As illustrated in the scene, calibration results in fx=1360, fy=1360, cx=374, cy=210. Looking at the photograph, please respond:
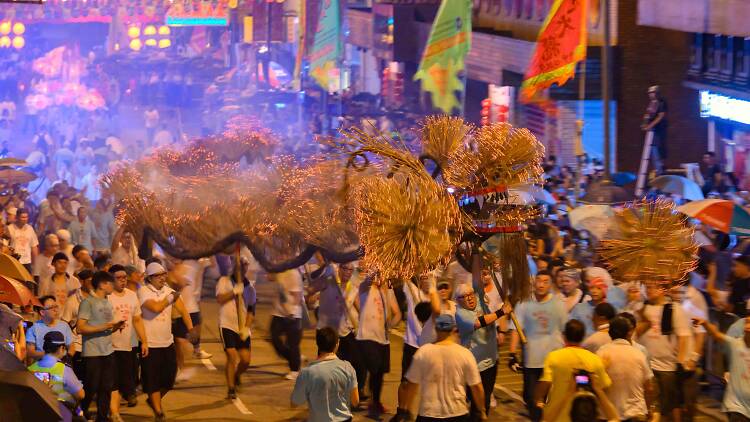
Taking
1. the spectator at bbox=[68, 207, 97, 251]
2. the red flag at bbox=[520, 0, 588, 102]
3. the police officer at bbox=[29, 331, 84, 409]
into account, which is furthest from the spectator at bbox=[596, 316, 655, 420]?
the spectator at bbox=[68, 207, 97, 251]

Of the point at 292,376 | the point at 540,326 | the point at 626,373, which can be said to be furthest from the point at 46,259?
the point at 626,373

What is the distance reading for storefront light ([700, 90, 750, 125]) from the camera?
80.5 ft

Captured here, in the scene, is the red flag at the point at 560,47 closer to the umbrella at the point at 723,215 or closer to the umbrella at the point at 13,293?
the umbrella at the point at 723,215

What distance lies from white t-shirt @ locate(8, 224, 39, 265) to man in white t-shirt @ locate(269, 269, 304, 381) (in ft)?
19.4

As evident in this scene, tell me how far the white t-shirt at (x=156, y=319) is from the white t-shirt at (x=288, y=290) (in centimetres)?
163

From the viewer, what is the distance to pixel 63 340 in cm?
1127

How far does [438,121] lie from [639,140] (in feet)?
64.7

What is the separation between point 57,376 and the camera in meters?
10.8

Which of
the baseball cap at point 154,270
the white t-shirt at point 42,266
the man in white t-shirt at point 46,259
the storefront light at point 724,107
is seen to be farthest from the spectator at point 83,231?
the storefront light at point 724,107

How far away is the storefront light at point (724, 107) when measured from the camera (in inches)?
966

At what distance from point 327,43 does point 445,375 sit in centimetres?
2612

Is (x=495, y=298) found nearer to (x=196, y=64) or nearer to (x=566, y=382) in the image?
(x=566, y=382)

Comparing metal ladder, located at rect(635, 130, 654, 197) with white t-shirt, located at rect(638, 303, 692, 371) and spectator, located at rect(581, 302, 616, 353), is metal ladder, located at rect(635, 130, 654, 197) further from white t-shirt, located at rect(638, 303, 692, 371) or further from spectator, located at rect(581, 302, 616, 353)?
spectator, located at rect(581, 302, 616, 353)

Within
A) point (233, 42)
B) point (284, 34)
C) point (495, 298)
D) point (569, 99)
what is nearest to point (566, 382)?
point (495, 298)
